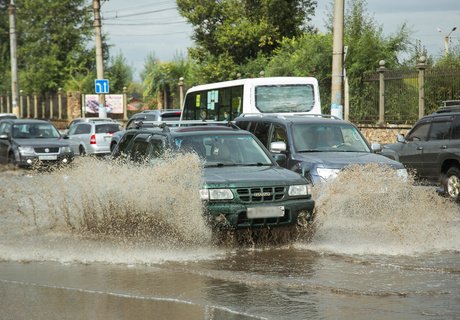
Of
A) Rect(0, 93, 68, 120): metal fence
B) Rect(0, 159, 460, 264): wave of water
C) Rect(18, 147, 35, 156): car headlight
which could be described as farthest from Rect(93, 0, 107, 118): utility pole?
Rect(0, 159, 460, 264): wave of water

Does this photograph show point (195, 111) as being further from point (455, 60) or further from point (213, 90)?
point (455, 60)

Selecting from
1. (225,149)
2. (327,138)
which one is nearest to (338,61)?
(327,138)

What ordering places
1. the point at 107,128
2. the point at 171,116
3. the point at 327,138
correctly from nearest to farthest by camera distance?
the point at 327,138 → the point at 171,116 → the point at 107,128

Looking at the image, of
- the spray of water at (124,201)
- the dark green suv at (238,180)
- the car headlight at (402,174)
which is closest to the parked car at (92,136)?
the spray of water at (124,201)

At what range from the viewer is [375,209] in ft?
39.0

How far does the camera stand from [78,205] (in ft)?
37.3

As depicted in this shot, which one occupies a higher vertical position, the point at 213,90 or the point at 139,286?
the point at 213,90

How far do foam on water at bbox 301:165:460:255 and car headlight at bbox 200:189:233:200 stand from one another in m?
1.64

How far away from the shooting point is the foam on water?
11352 millimetres

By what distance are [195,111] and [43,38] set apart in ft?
123

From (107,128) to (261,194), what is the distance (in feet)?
67.8

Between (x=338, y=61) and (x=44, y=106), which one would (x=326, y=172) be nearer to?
(x=338, y=61)

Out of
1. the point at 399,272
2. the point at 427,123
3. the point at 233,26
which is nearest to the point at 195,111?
the point at 427,123

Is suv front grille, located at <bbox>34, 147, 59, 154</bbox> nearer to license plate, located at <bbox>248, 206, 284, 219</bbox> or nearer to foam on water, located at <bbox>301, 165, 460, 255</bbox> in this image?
foam on water, located at <bbox>301, 165, 460, 255</bbox>
